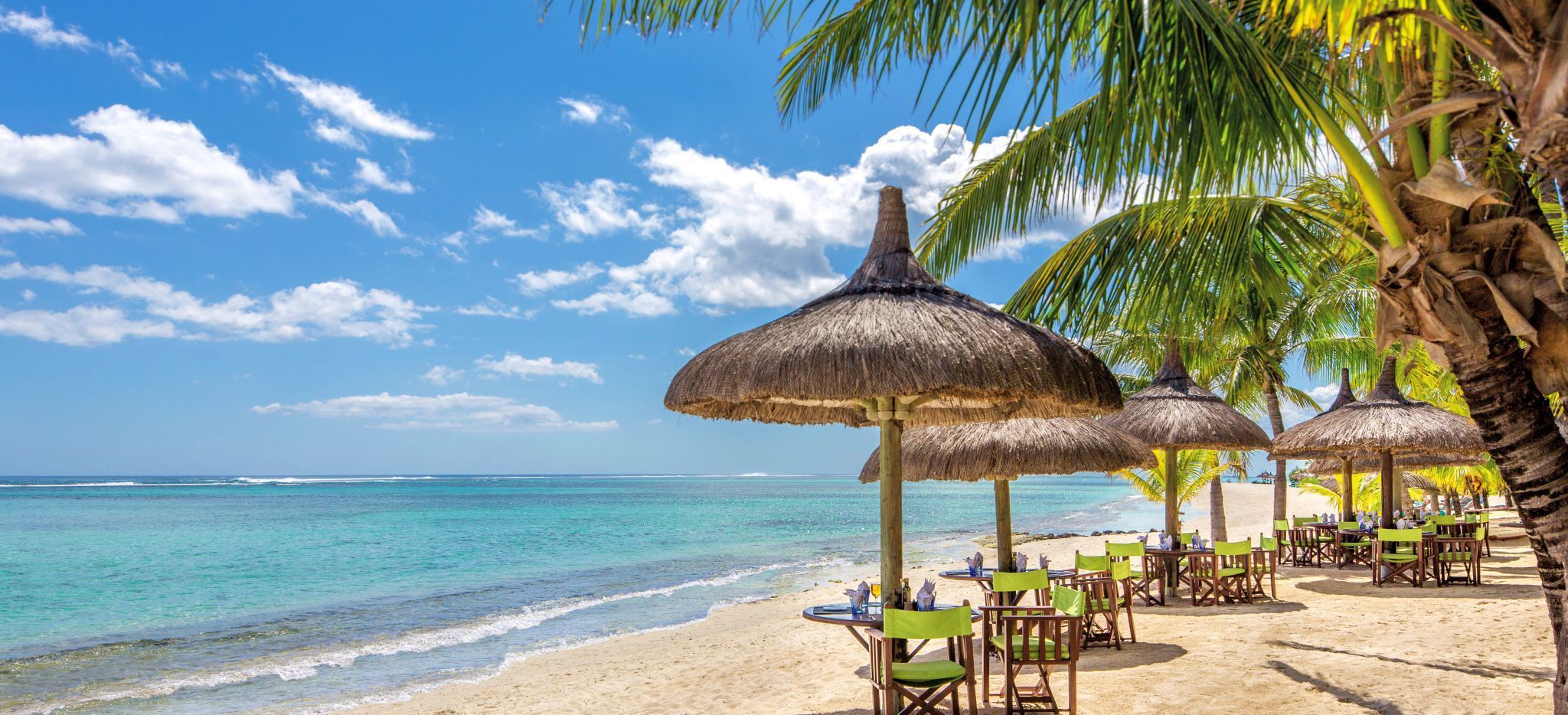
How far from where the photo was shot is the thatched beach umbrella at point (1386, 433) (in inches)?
410

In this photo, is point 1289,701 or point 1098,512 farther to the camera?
point 1098,512

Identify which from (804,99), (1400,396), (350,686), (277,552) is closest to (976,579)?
(804,99)

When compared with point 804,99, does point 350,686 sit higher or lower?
lower

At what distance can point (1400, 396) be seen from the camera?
11.4 meters

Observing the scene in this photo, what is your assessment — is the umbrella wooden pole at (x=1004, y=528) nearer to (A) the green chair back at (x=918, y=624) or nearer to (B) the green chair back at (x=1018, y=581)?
(B) the green chair back at (x=1018, y=581)

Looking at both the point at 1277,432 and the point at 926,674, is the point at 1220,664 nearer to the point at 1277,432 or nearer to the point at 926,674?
the point at 926,674

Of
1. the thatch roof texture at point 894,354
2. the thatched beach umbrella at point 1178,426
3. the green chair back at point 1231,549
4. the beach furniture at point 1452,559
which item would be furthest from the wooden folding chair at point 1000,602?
the beach furniture at point 1452,559

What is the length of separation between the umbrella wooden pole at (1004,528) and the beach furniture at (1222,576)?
249 cm

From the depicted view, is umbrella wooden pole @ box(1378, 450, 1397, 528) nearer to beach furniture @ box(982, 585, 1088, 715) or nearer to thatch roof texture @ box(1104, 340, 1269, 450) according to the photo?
thatch roof texture @ box(1104, 340, 1269, 450)

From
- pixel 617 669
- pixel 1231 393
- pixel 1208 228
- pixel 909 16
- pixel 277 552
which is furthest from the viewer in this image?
pixel 277 552

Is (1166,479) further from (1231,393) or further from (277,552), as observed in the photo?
(277,552)

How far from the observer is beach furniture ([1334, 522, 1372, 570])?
11.7 metres

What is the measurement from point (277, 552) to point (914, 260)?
27003 millimetres

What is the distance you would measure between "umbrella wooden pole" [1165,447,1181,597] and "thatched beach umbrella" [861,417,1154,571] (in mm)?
2436
